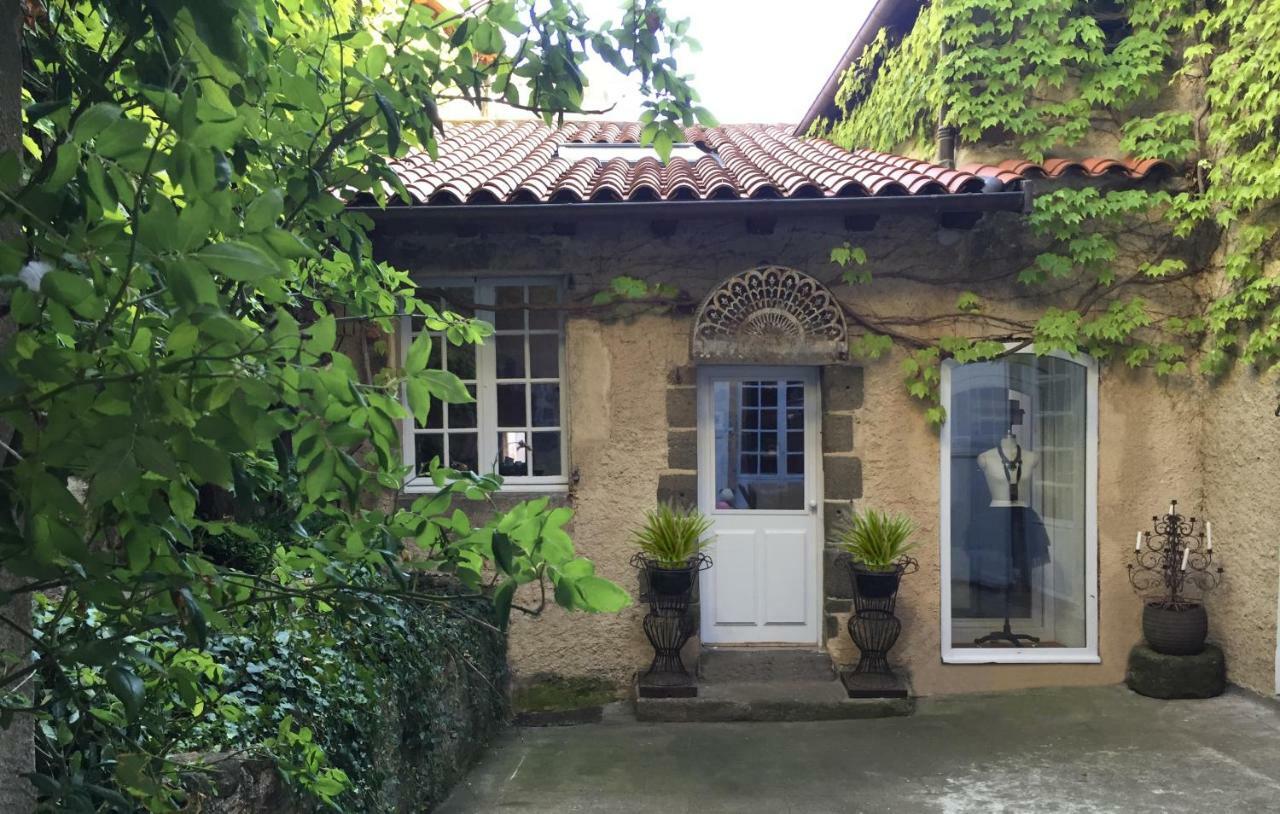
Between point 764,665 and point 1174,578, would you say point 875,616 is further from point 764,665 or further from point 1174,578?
point 1174,578

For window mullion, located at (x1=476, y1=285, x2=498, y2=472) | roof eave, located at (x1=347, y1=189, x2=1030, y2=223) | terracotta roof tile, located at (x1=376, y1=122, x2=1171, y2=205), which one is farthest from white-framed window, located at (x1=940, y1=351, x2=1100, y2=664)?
window mullion, located at (x1=476, y1=285, x2=498, y2=472)

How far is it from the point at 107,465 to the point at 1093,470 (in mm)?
6030

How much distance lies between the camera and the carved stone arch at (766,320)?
18.4 feet

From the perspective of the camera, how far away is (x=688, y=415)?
5797mm

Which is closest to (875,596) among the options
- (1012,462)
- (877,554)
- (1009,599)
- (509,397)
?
(877,554)

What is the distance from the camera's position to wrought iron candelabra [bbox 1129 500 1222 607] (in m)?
5.57

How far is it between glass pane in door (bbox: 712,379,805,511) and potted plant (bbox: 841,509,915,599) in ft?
1.97

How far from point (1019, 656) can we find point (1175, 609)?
3.15 ft

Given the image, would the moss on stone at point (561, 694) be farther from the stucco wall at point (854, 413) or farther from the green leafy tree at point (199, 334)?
the green leafy tree at point (199, 334)

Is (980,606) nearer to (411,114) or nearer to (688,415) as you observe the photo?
(688,415)

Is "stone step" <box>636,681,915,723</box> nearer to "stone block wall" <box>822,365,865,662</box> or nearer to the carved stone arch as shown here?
"stone block wall" <box>822,365,865,662</box>

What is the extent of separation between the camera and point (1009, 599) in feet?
19.7

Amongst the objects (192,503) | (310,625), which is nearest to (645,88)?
(192,503)

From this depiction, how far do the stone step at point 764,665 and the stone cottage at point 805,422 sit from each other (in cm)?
11
